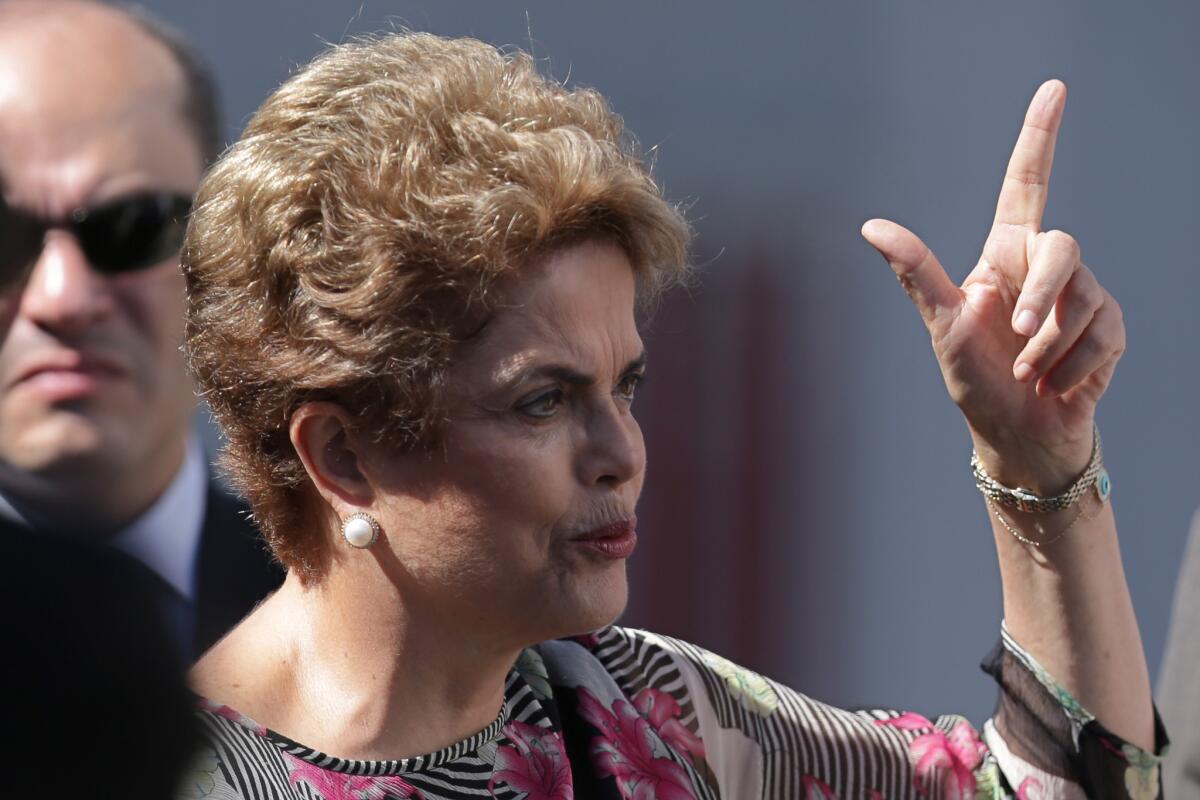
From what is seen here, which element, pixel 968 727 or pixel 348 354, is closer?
pixel 348 354

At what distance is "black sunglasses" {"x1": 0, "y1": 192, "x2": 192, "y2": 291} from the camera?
194cm

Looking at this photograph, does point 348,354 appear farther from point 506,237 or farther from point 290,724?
point 290,724

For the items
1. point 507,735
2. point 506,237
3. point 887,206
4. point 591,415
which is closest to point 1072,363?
point 591,415

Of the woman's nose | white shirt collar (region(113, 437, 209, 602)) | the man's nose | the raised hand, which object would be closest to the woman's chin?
the woman's nose

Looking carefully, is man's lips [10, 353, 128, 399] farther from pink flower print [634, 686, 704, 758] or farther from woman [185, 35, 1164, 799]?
pink flower print [634, 686, 704, 758]

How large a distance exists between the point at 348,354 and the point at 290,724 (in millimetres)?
436

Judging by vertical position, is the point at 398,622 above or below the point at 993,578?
above

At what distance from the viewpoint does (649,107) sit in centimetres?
329

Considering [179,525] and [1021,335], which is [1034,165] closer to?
[1021,335]

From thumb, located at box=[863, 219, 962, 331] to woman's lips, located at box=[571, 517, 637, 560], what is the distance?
46 centimetres

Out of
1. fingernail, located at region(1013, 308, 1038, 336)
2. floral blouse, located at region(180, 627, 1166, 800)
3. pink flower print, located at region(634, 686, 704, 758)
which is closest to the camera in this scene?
fingernail, located at region(1013, 308, 1038, 336)

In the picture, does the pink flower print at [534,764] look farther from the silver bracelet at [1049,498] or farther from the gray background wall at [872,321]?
the gray background wall at [872,321]

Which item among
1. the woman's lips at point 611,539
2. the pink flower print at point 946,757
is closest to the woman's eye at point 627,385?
the woman's lips at point 611,539

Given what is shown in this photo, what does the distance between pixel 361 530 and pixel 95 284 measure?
557 mm
